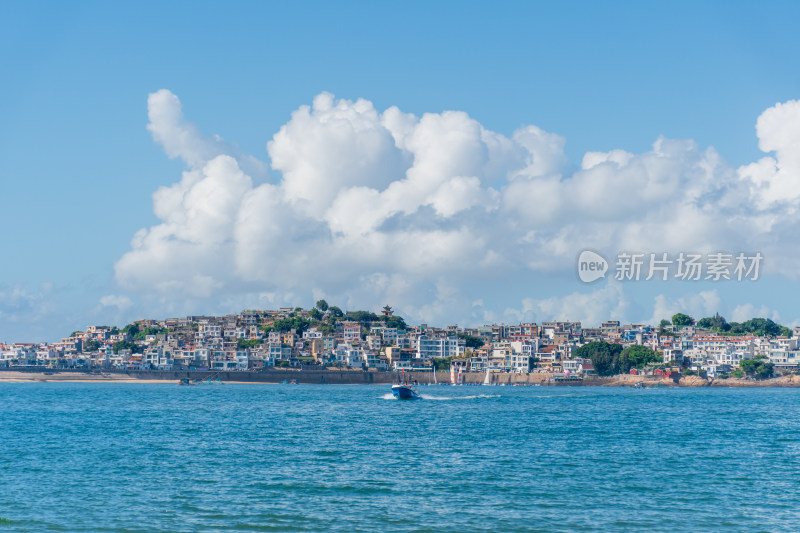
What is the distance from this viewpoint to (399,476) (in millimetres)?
38531

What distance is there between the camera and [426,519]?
29531 mm

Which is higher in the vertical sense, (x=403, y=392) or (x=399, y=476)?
(x=403, y=392)

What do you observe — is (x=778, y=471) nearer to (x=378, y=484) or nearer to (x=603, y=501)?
(x=603, y=501)

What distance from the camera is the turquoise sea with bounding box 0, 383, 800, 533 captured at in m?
29.5

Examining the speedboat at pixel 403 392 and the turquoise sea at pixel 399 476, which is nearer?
the turquoise sea at pixel 399 476

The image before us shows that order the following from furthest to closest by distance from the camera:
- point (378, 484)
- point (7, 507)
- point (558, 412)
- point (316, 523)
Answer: point (558, 412) < point (378, 484) < point (7, 507) < point (316, 523)

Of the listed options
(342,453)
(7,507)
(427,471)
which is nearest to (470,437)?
(342,453)

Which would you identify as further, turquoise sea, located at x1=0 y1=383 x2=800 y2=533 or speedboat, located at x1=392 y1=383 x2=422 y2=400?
speedboat, located at x1=392 y1=383 x2=422 y2=400

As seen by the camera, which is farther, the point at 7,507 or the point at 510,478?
the point at 510,478

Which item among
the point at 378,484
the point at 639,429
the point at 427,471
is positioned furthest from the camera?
the point at 639,429

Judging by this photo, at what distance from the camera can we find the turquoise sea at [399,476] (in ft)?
96.9

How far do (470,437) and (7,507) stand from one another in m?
30.8

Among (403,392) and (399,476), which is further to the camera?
(403,392)

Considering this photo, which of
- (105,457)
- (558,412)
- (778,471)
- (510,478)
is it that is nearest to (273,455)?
(105,457)
